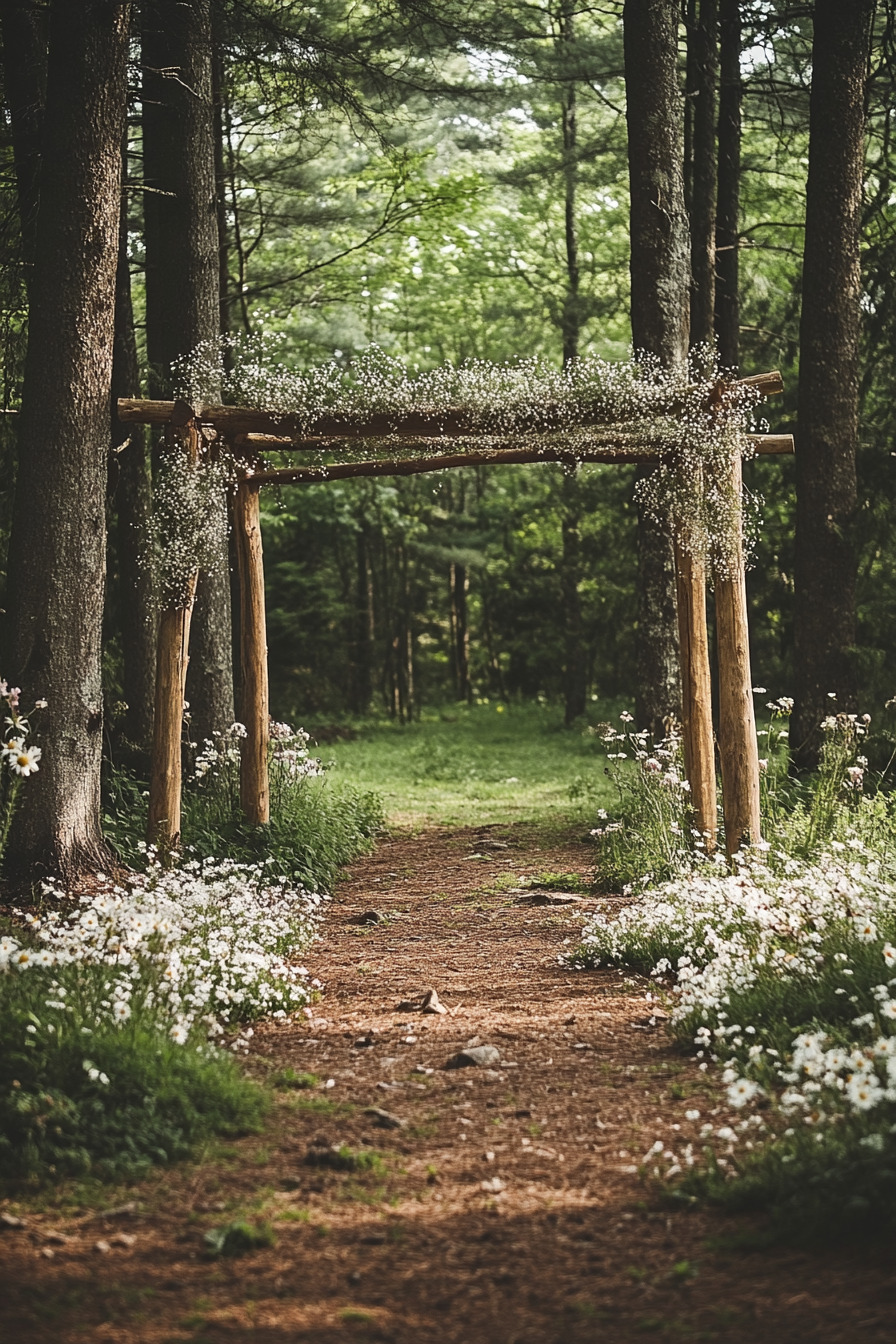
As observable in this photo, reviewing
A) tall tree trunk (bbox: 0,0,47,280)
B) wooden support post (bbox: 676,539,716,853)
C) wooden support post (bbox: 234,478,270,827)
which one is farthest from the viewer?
tall tree trunk (bbox: 0,0,47,280)

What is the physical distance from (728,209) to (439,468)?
7550 millimetres

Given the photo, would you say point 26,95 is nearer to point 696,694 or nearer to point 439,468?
point 439,468

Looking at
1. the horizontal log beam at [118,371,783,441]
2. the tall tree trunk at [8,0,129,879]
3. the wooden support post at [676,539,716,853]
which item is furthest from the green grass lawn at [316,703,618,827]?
the tall tree trunk at [8,0,129,879]

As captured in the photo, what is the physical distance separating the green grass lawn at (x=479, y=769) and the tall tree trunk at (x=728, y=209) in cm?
538

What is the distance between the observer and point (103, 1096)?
12.3 ft

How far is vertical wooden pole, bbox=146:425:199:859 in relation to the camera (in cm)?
741

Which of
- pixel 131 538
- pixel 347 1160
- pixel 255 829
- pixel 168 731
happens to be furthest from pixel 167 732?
pixel 347 1160

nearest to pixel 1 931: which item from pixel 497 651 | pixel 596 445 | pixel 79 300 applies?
pixel 79 300

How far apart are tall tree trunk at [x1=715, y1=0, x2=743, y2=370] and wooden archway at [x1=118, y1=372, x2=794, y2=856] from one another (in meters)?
5.71

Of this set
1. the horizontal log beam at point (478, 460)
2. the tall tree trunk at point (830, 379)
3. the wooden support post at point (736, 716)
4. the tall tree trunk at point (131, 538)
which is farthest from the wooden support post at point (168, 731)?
the tall tree trunk at point (830, 379)

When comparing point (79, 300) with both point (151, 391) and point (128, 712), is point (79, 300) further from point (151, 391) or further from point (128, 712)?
point (128, 712)

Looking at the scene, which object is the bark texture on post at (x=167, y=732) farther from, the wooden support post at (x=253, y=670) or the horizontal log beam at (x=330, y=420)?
the horizontal log beam at (x=330, y=420)

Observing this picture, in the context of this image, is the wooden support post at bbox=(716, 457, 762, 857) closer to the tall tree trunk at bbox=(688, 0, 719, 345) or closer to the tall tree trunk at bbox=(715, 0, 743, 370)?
the tall tree trunk at bbox=(688, 0, 719, 345)

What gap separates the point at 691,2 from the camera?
11.5 meters
